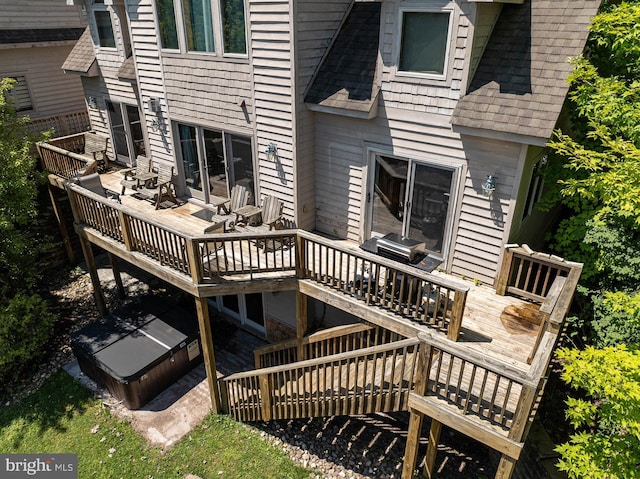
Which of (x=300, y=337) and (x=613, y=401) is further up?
(x=613, y=401)

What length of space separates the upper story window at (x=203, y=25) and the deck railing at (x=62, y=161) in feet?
13.9

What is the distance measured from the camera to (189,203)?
11.7 m

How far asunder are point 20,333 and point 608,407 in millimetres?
12150

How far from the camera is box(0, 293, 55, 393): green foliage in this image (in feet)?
33.6

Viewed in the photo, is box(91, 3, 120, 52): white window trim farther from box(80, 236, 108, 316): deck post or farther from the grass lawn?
the grass lawn

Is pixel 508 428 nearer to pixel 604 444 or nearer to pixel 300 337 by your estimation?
pixel 604 444

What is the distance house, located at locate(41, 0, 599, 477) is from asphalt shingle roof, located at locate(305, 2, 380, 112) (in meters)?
0.04

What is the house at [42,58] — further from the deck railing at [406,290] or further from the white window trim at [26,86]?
the deck railing at [406,290]

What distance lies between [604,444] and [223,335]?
351 inches

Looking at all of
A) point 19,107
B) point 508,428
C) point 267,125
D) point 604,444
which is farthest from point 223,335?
point 19,107

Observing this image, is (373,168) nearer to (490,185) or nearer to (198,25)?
(490,185)

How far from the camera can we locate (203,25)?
A: 9344mm

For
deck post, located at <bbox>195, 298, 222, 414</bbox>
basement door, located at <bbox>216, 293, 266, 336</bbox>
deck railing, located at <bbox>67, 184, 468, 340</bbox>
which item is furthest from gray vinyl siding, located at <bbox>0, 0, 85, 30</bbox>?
deck post, located at <bbox>195, 298, 222, 414</bbox>

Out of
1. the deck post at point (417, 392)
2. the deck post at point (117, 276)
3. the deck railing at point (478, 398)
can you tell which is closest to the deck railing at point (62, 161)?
the deck post at point (117, 276)
